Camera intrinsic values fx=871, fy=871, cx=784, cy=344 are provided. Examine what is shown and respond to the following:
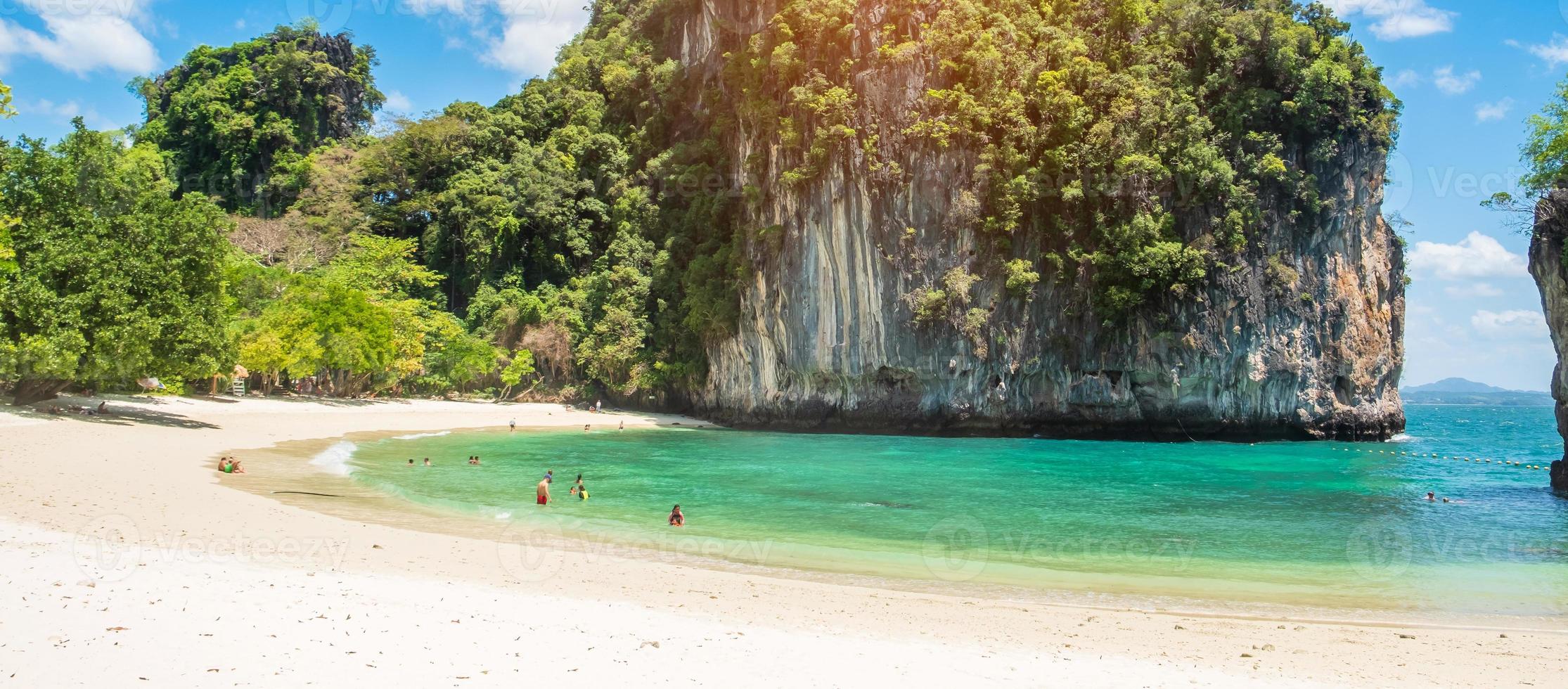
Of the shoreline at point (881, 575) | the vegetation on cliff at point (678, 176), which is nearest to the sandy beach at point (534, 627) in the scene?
the shoreline at point (881, 575)

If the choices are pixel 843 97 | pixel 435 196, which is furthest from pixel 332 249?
pixel 843 97

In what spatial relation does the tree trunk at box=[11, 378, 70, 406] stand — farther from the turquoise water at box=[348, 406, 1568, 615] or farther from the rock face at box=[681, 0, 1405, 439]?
the rock face at box=[681, 0, 1405, 439]

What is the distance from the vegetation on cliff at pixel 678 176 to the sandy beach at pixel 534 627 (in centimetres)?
Answer: 1539

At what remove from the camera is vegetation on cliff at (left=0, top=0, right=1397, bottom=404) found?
1271 inches

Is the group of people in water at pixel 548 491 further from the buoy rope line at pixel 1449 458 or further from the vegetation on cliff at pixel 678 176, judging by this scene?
the buoy rope line at pixel 1449 458

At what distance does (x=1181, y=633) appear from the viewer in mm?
8594

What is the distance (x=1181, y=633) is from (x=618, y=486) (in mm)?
13475

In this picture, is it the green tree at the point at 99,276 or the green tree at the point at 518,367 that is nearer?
the green tree at the point at 99,276

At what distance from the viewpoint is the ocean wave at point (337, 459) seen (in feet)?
64.5

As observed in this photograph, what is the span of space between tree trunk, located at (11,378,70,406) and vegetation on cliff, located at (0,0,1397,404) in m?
0.75

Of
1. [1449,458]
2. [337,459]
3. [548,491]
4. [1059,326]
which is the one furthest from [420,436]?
[1449,458]

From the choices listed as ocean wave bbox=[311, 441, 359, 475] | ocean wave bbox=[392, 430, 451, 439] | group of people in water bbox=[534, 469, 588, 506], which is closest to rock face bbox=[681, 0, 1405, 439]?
ocean wave bbox=[392, 430, 451, 439]

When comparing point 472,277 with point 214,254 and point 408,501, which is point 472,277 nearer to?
point 214,254

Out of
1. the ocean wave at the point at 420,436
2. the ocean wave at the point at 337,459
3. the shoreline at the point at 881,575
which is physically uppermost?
the ocean wave at the point at 337,459
